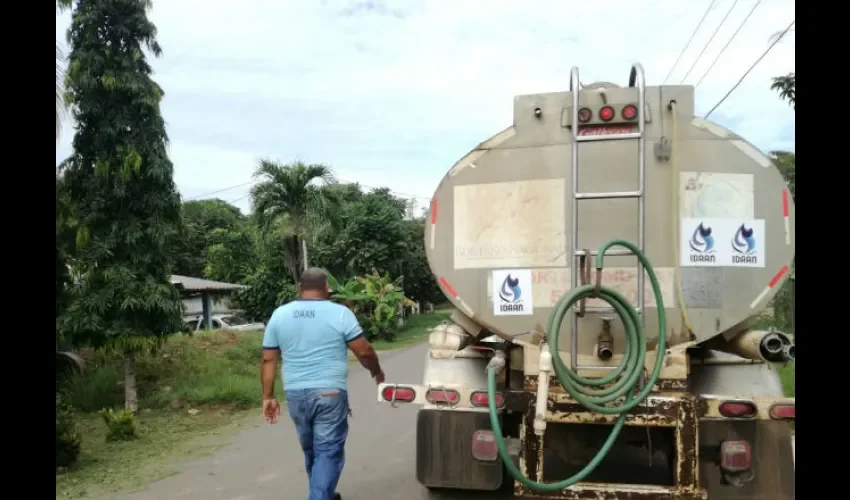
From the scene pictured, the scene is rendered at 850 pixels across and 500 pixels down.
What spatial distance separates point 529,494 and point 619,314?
1.16m

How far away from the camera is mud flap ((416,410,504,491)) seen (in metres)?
4.43

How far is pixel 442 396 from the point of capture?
→ 166 inches

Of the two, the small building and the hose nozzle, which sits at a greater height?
the hose nozzle

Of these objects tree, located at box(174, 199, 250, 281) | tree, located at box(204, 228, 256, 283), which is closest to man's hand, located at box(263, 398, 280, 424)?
tree, located at box(174, 199, 250, 281)

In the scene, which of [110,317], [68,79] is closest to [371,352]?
[110,317]

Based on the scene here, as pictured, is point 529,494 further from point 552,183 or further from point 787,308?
point 787,308

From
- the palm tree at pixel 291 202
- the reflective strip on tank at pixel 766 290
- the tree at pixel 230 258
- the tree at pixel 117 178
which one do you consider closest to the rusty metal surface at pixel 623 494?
the reflective strip on tank at pixel 766 290

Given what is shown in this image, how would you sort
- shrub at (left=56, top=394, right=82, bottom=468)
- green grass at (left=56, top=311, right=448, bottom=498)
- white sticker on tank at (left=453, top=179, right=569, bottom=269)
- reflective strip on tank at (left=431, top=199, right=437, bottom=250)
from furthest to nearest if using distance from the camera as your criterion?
1. green grass at (left=56, top=311, right=448, bottom=498)
2. shrub at (left=56, top=394, right=82, bottom=468)
3. reflective strip on tank at (left=431, top=199, right=437, bottom=250)
4. white sticker on tank at (left=453, top=179, right=569, bottom=269)

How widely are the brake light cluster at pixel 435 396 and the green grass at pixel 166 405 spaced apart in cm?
297

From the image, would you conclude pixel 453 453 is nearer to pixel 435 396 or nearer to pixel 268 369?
pixel 435 396

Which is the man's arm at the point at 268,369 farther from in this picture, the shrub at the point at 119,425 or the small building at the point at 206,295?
the small building at the point at 206,295

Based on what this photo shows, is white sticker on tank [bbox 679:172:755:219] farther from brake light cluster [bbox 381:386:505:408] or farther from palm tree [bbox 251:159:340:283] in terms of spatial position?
palm tree [bbox 251:159:340:283]

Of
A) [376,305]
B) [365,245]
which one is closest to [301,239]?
[376,305]

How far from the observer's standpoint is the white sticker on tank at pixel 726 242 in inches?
151
